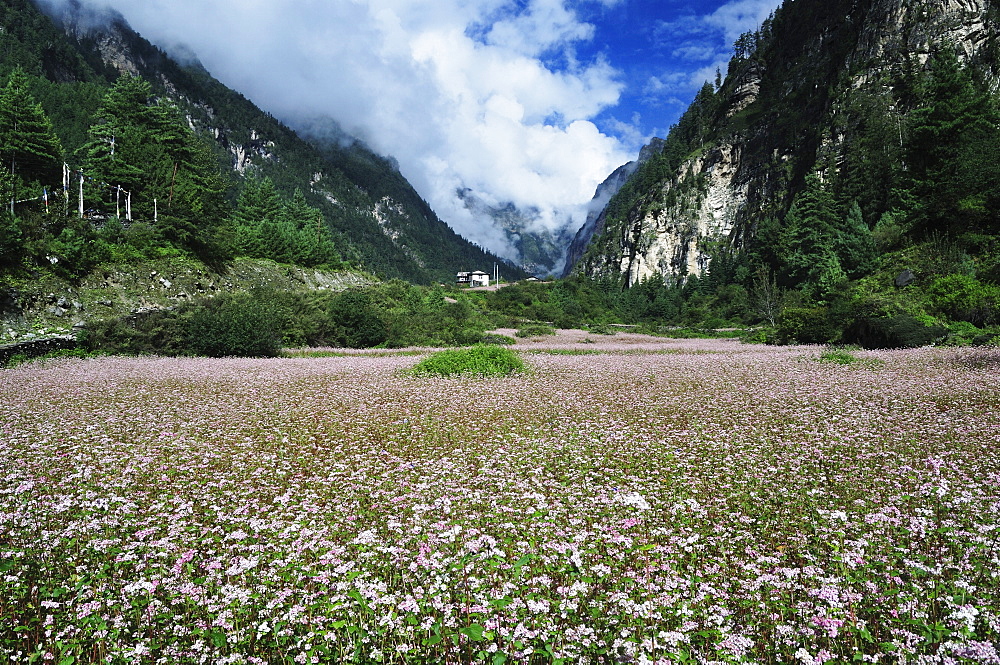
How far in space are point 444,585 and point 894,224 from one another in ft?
203

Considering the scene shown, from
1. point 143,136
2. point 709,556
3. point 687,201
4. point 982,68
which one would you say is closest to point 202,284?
point 143,136

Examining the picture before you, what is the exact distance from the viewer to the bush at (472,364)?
17.0 meters

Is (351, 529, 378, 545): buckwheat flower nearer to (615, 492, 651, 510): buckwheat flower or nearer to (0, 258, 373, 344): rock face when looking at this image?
(615, 492, 651, 510): buckwheat flower

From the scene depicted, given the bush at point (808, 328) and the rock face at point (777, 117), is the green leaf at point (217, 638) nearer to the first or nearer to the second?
the bush at point (808, 328)

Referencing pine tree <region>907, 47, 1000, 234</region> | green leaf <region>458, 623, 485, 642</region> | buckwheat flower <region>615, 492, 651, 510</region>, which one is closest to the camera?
green leaf <region>458, 623, 485, 642</region>

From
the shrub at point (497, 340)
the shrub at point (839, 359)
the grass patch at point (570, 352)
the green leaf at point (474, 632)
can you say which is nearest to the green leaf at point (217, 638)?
the green leaf at point (474, 632)

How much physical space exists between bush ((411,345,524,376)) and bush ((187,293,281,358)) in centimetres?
1005

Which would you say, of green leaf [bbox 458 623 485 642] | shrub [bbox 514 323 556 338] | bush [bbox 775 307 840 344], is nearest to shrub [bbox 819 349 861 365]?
bush [bbox 775 307 840 344]

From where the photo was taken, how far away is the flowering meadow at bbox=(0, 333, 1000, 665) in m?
3.20

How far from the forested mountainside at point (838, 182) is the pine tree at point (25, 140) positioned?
63643mm

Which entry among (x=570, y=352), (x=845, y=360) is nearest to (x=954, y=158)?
(x=845, y=360)

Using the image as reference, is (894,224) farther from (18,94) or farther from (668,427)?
(18,94)

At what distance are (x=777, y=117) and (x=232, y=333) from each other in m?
126

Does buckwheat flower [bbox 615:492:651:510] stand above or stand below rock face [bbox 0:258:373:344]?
below
